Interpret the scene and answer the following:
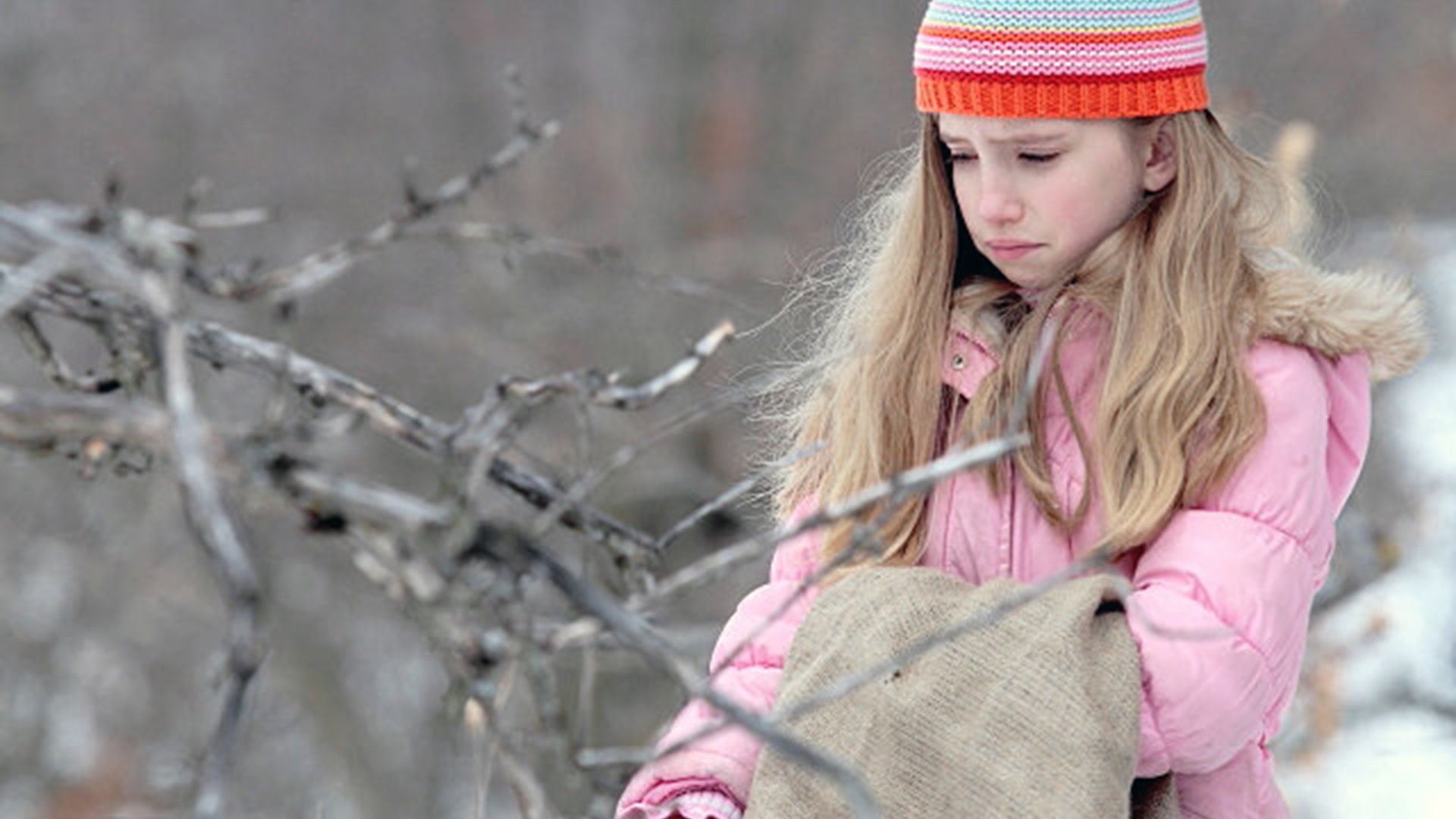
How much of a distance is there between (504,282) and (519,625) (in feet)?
31.2

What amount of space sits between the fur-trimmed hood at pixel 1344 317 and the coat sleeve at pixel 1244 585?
2 centimetres

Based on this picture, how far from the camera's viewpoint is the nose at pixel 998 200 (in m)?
2.05

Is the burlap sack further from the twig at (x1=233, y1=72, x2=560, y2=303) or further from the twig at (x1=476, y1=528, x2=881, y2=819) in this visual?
the twig at (x1=476, y1=528, x2=881, y2=819)

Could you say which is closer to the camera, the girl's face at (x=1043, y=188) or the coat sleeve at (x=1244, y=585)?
the coat sleeve at (x=1244, y=585)

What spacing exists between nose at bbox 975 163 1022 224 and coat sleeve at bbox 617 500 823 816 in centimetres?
35

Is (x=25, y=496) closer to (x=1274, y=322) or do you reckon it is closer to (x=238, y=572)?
(x=1274, y=322)

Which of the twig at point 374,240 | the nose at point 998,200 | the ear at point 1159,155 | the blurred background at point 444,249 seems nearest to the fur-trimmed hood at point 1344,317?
the ear at point 1159,155

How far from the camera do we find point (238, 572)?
85cm

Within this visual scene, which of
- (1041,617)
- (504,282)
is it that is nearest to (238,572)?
(1041,617)

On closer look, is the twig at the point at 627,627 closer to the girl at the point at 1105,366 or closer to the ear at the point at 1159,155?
the girl at the point at 1105,366

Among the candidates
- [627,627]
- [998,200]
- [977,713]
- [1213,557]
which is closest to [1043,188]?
[998,200]

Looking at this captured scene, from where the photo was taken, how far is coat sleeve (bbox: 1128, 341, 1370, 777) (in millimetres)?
1775

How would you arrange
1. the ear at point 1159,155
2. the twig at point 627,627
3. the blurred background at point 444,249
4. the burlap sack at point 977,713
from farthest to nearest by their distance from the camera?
the blurred background at point 444,249 < the ear at point 1159,155 < the burlap sack at point 977,713 < the twig at point 627,627

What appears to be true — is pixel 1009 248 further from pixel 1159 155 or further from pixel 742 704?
pixel 742 704
